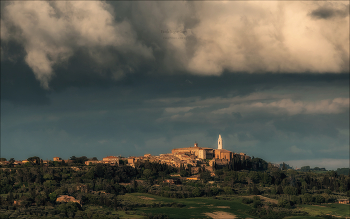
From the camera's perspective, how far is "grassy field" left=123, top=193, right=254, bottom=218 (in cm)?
10897

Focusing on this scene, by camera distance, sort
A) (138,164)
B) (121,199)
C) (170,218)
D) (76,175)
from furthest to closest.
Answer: (138,164), (76,175), (121,199), (170,218)

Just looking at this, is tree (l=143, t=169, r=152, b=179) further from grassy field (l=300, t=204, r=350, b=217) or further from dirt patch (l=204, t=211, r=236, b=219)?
grassy field (l=300, t=204, r=350, b=217)

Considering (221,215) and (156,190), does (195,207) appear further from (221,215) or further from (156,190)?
(156,190)

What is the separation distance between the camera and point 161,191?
131m

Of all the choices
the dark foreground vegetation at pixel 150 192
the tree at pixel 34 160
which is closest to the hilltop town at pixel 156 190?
the dark foreground vegetation at pixel 150 192

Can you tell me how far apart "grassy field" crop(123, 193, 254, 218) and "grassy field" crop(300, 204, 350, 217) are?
590 inches

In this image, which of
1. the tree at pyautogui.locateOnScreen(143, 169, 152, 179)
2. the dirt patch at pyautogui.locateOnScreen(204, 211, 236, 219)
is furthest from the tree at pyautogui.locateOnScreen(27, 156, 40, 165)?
the dirt patch at pyautogui.locateOnScreen(204, 211, 236, 219)

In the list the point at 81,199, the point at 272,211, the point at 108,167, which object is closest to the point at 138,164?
the point at 108,167

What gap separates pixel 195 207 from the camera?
4564 inches

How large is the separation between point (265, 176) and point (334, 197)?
24.5 metres

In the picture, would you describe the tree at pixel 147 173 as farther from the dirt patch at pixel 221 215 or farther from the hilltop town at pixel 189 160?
the dirt patch at pixel 221 215

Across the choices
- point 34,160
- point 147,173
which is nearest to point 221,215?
point 147,173

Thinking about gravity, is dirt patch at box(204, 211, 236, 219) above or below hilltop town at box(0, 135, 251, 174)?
below

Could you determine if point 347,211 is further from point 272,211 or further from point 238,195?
point 238,195
